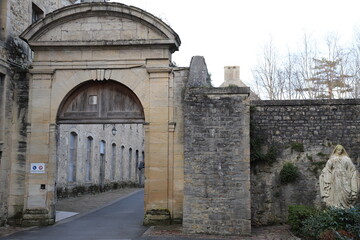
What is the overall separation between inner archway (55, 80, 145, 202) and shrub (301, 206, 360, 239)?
5.77m

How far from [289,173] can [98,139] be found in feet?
51.1

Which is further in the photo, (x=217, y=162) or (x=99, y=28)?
(x=99, y=28)

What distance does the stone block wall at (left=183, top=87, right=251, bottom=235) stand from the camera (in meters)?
10.9

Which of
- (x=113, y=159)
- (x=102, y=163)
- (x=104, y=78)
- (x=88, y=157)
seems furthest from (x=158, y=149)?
(x=113, y=159)

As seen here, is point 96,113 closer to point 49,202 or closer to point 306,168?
point 49,202

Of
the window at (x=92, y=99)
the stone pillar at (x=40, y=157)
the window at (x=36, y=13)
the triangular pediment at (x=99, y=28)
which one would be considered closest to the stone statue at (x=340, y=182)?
the triangular pediment at (x=99, y=28)

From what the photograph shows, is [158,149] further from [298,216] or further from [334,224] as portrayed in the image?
[334,224]

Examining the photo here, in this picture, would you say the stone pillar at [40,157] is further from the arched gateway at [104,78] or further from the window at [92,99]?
the window at [92,99]

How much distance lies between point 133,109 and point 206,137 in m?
2.99

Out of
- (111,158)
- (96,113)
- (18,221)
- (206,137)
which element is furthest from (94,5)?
(111,158)

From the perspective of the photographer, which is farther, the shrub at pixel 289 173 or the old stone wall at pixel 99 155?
the old stone wall at pixel 99 155

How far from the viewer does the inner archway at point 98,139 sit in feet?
43.8

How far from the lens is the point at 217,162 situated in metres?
11.1

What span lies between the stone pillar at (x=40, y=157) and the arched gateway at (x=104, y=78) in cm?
3
